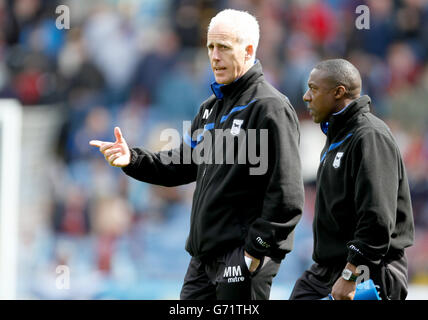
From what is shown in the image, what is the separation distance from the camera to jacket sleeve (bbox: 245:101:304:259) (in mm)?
4453

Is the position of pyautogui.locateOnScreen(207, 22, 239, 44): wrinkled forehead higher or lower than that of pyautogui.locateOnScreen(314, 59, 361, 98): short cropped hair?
higher

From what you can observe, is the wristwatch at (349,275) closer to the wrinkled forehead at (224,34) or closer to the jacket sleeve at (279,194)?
the jacket sleeve at (279,194)

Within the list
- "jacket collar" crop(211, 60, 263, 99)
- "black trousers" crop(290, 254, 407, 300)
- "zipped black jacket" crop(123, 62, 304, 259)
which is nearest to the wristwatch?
"black trousers" crop(290, 254, 407, 300)

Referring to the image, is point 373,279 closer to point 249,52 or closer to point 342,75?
point 342,75

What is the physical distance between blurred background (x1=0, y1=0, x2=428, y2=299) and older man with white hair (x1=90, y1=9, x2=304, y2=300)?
4.98 metres

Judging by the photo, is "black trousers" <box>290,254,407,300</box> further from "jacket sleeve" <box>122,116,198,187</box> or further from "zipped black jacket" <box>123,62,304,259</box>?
"jacket sleeve" <box>122,116,198,187</box>

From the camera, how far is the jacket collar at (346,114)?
16.4ft

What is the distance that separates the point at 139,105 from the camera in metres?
11.3

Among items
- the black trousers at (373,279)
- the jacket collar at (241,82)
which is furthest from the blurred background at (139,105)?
the jacket collar at (241,82)

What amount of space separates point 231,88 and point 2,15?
28.5 ft

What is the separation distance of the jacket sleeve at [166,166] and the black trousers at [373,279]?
100 cm

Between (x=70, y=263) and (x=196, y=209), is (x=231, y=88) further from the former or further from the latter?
(x=70, y=263)

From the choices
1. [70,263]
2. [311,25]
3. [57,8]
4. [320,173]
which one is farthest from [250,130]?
[57,8]

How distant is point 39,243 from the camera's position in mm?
10656
